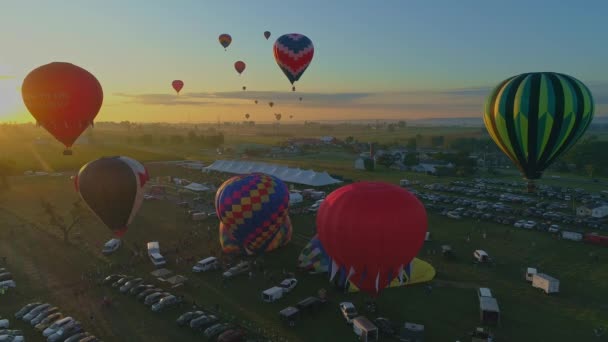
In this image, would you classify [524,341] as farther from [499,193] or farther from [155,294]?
[499,193]

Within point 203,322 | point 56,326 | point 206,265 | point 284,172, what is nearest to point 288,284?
point 203,322

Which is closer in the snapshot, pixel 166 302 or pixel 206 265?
pixel 166 302

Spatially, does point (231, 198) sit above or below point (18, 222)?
above

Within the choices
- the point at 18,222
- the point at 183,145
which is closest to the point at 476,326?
the point at 18,222

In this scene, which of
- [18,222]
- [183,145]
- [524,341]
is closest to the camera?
[524,341]

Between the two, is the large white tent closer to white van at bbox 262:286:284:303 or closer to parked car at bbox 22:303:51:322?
white van at bbox 262:286:284:303

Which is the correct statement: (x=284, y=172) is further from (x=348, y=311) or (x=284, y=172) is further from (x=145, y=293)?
(x=348, y=311)
